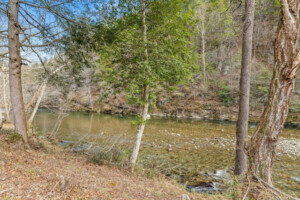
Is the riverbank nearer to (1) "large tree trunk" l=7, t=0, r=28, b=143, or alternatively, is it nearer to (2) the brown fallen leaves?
(2) the brown fallen leaves

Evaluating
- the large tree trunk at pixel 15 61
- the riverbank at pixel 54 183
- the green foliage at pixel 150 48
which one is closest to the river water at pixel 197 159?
the riverbank at pixel 54 183

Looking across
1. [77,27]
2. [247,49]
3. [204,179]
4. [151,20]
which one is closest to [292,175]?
[204,179]

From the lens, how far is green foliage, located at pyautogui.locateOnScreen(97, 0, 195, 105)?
5.38 meters

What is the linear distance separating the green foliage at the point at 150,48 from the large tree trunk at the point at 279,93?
293 centimetres

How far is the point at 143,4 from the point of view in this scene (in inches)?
237

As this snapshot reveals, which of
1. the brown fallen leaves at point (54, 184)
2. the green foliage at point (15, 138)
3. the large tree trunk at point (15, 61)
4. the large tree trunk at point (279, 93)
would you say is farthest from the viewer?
the green foliage at point (15, 138)

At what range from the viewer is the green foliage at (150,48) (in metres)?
5.38

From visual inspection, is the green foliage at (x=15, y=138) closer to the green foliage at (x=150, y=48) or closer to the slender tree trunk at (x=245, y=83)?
the green foliage at (x=150, y=48)

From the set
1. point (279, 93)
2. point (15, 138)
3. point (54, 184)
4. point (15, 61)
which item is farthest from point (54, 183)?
point (279, 93)

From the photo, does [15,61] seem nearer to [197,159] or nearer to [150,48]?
[150,48]

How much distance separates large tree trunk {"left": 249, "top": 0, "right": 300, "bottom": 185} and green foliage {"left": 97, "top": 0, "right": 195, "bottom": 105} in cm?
293

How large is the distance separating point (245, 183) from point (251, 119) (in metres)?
19.3

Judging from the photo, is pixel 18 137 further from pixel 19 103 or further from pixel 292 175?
pixel 292 175

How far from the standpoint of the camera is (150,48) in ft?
18.2
